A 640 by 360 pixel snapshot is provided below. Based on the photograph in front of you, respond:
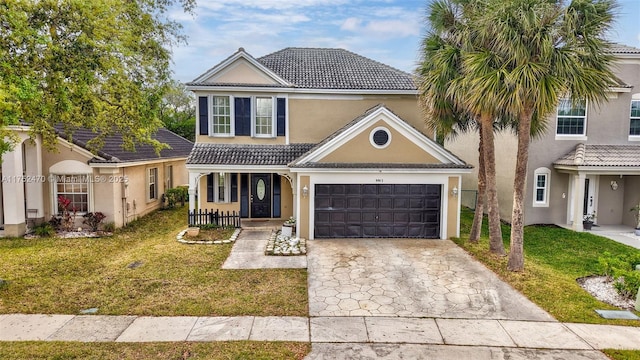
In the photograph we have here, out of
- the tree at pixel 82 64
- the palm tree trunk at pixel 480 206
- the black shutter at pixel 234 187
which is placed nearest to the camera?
the tree at pixel 82 64

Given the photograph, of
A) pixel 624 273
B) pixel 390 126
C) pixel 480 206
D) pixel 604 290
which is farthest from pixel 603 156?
pixel 390 126

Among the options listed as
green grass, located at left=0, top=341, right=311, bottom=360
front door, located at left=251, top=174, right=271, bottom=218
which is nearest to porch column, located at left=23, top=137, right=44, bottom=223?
front door, located at left=251, top=174, right=271, bottom=218

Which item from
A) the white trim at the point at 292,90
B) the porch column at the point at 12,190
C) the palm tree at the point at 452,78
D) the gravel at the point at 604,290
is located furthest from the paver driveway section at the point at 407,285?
the porch column at the point at 12,190

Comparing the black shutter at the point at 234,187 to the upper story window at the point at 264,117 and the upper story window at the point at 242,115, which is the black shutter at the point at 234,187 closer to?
the upper story window at the point at 242,115

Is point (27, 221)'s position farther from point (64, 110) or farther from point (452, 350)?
point (452, 350)

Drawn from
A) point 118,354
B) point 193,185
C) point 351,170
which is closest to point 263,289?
point 118,354

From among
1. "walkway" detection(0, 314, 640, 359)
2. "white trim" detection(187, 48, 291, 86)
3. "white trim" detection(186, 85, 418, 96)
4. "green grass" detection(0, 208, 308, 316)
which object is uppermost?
"white trim" detection(187, 48, 291, 86)

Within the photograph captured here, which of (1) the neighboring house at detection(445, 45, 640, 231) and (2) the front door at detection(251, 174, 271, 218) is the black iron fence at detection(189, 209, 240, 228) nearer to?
(2) the front door at detection(251, 174, 271, 218)
